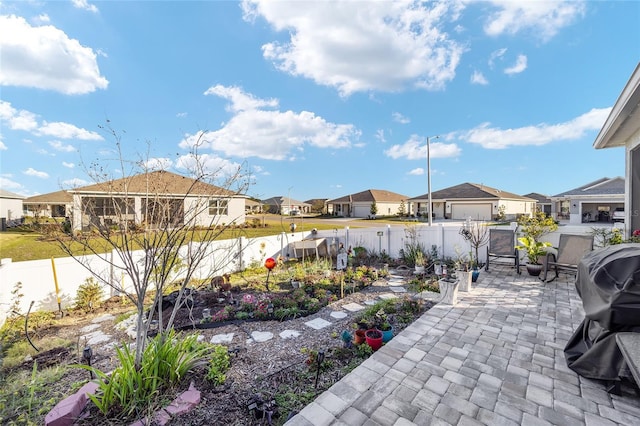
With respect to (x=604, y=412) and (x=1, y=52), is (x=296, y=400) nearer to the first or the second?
(x=604, y=412)

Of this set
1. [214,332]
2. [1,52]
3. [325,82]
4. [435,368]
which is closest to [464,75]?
[325,82]

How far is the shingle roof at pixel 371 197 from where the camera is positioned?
37.0 meters

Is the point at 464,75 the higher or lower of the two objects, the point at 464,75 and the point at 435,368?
the higher

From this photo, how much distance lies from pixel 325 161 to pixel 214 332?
12.9m

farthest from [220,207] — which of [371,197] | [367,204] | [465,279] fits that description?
[371,197]

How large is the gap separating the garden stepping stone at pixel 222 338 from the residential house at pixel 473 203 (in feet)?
83.4

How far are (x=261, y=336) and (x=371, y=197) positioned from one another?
34.3 metres

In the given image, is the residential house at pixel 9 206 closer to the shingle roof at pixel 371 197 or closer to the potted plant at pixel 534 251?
the potted plant at pixel 534 251

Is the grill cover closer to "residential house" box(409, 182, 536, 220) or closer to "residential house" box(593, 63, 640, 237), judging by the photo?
"residential house" box(593, 63, 640, 237)

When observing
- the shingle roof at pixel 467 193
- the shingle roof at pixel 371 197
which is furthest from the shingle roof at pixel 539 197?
the shingle roof at pixel 371 197

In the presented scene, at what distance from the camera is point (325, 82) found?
32.2 ft

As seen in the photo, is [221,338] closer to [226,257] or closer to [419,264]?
[226,257]

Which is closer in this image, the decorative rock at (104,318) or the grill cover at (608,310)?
the grill cover at (608,310)

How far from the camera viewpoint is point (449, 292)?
456 centimetres
